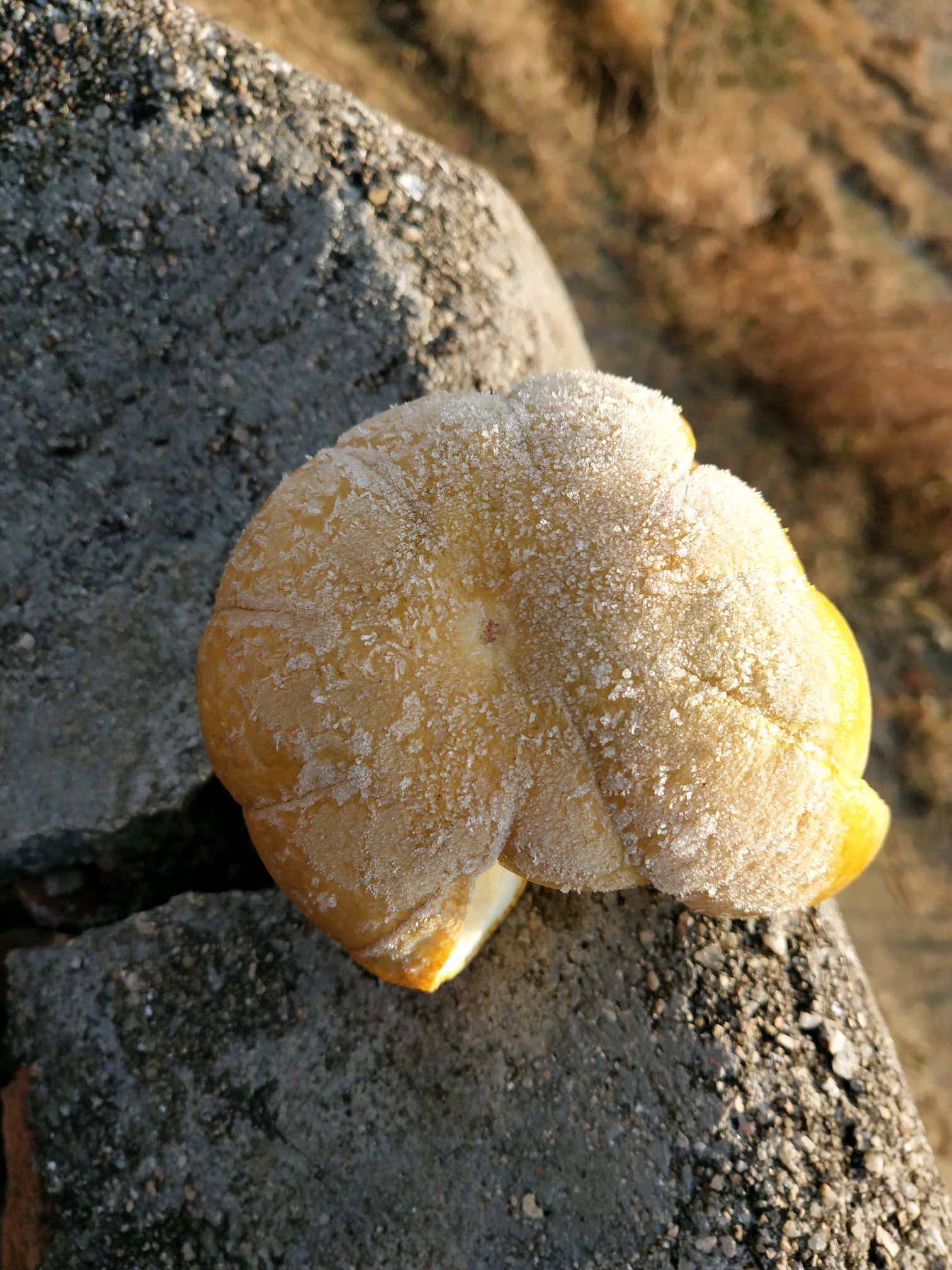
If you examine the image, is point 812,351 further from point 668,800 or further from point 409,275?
point 668,800

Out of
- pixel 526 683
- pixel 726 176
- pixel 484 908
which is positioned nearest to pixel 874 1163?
pixel 484 908

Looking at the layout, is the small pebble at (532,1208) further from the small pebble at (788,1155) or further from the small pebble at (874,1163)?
the small pebble at (874,1163)

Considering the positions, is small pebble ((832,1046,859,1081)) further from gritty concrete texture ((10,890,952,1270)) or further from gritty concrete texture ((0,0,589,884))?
gritty concrete texture ((0,0,589,884))

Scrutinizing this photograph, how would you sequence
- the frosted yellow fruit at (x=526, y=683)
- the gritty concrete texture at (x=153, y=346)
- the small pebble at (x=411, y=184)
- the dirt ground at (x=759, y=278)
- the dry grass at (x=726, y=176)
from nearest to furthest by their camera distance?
the frosted yellow fruit at (x=526, y=683) < the gritty concrete texture at (x=153, y=346) < the small pebble at (x=411, y=184) < the dirt ground at (x=759, y=278) < the dry grass at (x=726, y=176)

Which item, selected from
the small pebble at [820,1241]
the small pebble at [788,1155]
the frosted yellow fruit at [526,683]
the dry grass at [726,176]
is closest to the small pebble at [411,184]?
the frosted yellow fruit at [526,683]

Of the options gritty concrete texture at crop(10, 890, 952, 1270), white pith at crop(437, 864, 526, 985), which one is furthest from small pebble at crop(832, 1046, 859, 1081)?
white pith at crop(437, 864, 526, 985)

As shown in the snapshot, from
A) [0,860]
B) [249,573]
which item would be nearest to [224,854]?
[0,860]
